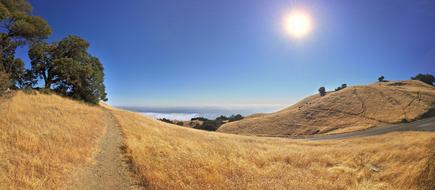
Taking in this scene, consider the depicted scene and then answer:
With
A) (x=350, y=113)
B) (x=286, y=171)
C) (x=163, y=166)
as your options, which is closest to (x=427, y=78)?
(x=350, y=113)

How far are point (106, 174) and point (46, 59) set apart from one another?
A: 31411 mm

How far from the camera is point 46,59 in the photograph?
105 feet

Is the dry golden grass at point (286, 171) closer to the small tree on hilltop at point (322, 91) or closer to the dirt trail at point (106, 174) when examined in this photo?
the dirt trail at point (106, 174)

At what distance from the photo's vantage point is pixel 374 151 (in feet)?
58.0

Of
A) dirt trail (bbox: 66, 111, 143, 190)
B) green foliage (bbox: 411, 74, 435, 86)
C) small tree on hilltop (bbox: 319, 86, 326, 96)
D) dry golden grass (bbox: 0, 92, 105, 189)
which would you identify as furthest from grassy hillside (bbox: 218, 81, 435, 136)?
dry golden grass (bbox: 0, 92, 105, 189)

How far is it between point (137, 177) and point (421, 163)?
44.0ft

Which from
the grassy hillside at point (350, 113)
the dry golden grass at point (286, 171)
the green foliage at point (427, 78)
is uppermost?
the green foliage at point (427, 78)

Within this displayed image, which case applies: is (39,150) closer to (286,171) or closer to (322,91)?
(286,171)

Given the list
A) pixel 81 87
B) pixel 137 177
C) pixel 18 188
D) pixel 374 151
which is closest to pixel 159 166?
pixel 137 177

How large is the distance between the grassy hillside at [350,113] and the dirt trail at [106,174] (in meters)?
57.7

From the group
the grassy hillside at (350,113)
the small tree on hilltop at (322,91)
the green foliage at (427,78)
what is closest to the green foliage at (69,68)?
the grassy hillside at (350,113)

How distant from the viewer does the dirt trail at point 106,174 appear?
7777 mm

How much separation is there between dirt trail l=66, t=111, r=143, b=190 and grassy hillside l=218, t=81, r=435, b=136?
189 ft

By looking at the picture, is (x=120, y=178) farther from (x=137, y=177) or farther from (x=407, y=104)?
(x=407, y=104)
